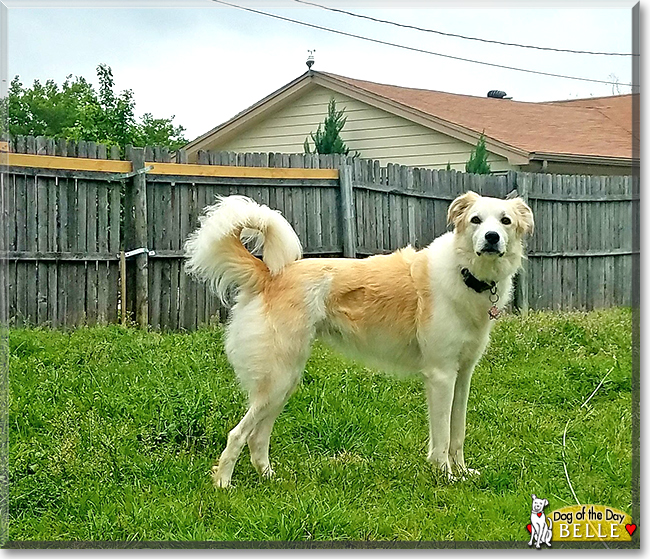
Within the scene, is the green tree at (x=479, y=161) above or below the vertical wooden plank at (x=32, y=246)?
above

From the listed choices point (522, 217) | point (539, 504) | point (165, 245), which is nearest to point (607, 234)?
point (165, 245)

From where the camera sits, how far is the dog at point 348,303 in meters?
3.26

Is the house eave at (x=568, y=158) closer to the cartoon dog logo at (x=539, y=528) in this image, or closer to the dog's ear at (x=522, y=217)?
the dog's ear at (x=522, y=217)

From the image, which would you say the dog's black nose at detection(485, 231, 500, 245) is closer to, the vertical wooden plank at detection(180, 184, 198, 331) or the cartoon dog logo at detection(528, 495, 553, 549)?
the cartoon dog logo at detection(528, 495, 553, 549)

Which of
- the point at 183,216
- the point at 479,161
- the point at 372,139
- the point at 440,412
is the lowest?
the point at 440,412

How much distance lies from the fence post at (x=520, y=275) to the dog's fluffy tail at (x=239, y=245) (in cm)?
410

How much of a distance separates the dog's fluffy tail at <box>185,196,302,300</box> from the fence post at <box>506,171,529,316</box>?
4097 millimetres

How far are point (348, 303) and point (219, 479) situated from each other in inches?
39.4

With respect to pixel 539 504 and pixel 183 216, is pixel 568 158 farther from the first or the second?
pixel 539 504

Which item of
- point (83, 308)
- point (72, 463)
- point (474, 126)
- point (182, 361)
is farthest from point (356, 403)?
point (474, 126)

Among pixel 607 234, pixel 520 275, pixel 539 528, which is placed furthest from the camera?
pixel 607 234

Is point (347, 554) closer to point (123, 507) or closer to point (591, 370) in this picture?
point (123, 507)

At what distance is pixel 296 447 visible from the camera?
3.60m

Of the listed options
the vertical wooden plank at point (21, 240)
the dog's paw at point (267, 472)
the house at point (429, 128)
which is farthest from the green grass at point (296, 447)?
the house at point (429, 128)
